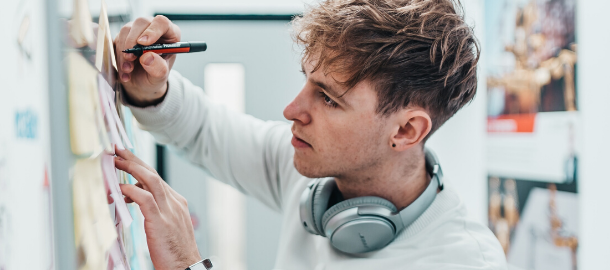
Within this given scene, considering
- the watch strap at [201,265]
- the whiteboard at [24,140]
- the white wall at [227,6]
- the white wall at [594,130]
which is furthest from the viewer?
the white wall at [227,6]

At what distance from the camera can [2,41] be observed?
0.98ft

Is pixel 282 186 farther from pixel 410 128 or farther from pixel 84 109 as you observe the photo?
pixel 84 109

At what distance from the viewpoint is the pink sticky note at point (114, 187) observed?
1.44 feet

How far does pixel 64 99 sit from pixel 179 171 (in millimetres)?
1688

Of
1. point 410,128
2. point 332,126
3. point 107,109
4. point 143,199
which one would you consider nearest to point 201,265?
point 143,199

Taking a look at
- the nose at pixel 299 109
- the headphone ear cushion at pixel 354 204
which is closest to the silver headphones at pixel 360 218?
the headphone ear cushion at pixel 354 204

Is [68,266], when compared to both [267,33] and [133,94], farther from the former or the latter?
[267,33]

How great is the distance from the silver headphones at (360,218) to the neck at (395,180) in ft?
0.17

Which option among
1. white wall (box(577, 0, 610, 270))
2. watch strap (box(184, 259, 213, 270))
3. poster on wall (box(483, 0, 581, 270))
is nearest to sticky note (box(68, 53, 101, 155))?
watch strap (box(184, 259, 213, 270))

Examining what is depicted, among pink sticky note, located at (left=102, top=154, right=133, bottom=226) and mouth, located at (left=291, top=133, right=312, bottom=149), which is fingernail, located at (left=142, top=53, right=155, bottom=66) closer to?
pink sticky note, located at (left=102, top=154, right=133, bottom=226)

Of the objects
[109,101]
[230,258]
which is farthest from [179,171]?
[109,101]

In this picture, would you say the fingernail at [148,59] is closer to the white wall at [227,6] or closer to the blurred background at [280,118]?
the blurred background at [280,118]

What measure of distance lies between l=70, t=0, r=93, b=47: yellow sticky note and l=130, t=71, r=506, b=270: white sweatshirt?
303mm

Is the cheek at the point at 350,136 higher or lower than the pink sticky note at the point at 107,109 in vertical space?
lower
